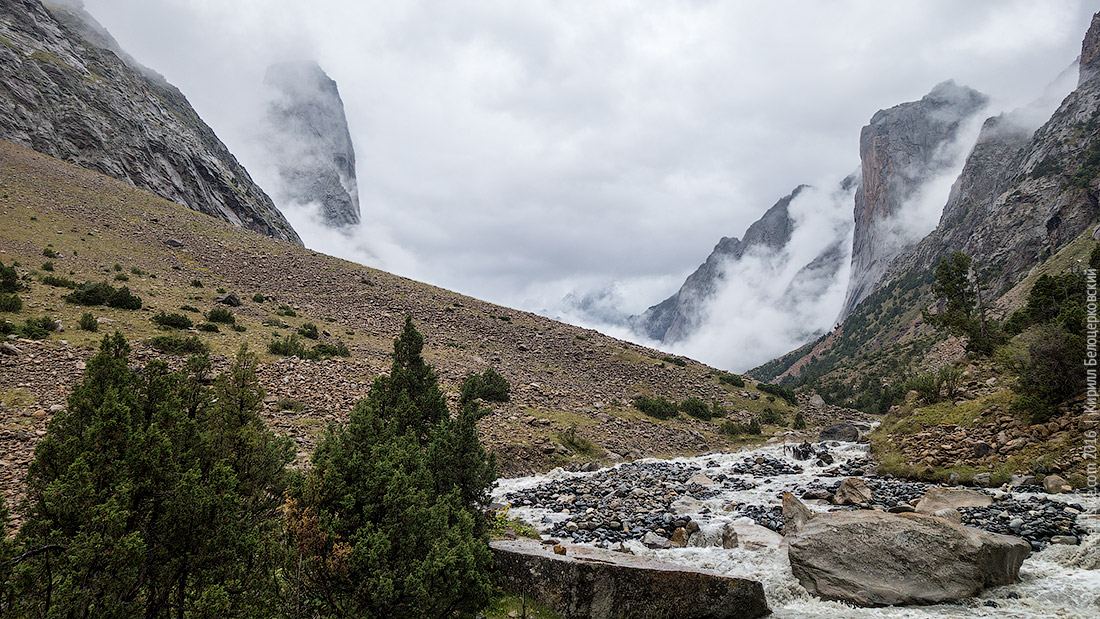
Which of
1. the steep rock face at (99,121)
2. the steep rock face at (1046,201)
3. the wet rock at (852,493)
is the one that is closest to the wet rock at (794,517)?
the wet rock at (852,493)

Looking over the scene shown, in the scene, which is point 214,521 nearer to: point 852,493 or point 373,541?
point 373,541

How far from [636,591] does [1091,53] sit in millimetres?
208795

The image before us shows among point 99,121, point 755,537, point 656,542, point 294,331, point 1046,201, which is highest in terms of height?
point 1046,201

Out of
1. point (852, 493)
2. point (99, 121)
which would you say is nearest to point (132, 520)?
point (852, 493)

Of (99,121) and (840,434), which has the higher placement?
(99,121)

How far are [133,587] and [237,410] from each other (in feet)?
10.8

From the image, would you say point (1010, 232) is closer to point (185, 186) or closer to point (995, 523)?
point (995, 523)

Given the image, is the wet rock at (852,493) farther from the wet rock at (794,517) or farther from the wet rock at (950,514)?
the wet rock at (950,514)

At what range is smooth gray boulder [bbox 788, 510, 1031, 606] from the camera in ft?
27.6

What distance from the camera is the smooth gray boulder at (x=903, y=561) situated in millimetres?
8398

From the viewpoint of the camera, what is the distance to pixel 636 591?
7758mm

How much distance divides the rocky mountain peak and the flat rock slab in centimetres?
18635

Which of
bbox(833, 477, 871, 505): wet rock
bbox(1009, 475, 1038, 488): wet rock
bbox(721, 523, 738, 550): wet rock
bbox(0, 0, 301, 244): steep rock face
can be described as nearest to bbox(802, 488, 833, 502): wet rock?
bbox(833, 477, 871, 505): wet rock

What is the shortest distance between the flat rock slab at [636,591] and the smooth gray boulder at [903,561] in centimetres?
167
